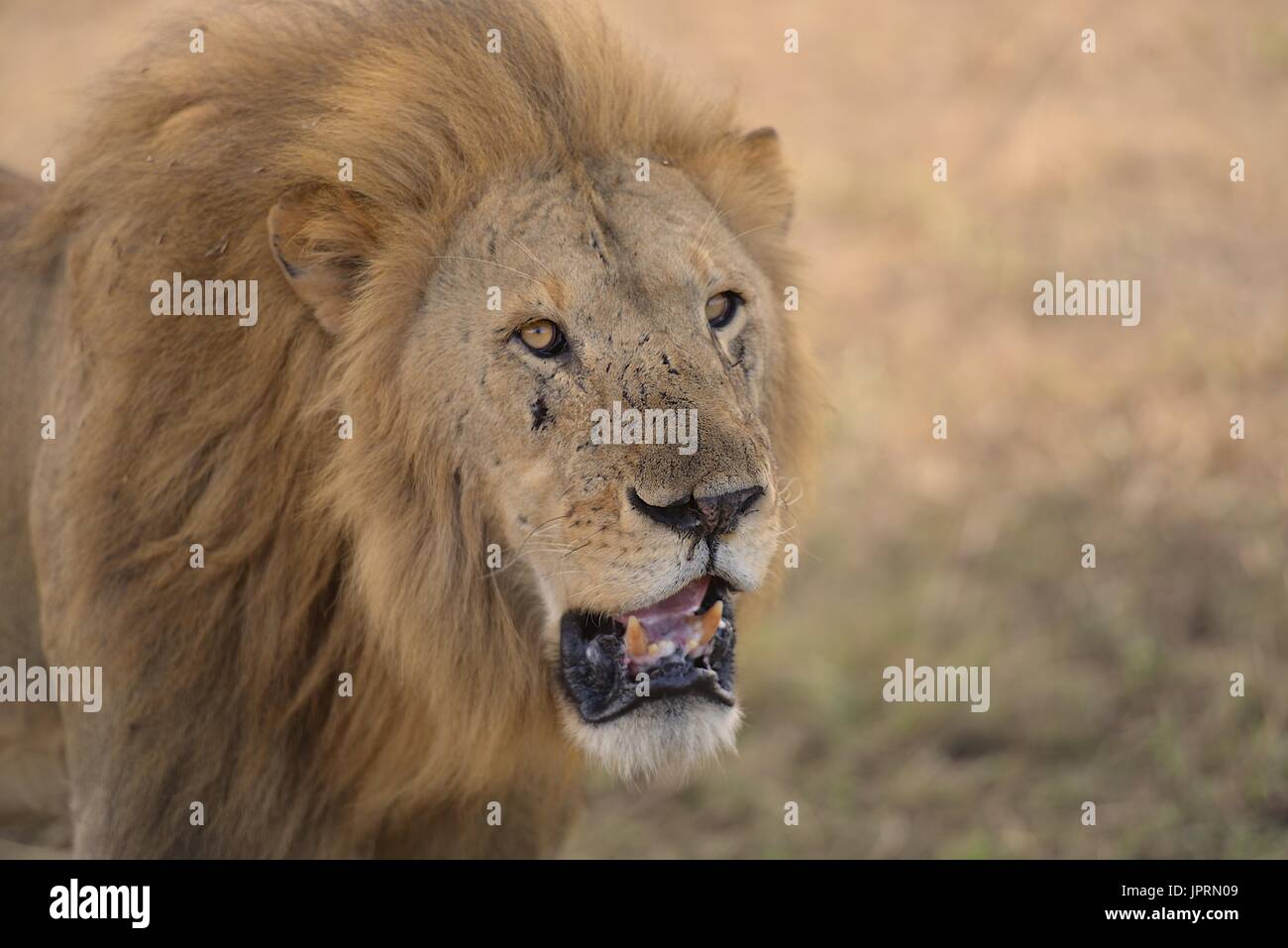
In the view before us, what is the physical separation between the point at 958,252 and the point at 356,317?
18.1 ft

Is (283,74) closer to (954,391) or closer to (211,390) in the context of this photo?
(211,390)

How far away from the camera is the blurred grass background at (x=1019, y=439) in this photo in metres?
5.29

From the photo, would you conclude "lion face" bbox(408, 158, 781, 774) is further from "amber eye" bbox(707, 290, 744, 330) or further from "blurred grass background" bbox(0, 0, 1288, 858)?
"blurred grass background" bbox(0, 0, 1288, 858)

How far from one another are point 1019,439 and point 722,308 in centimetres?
404

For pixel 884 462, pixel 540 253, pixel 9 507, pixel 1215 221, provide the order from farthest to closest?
pixel 1215 221 < pixel 884 462 < pixel 9 507 < pixel 540 253

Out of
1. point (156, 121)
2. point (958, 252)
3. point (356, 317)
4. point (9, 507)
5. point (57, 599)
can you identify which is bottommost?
point (57, 599)

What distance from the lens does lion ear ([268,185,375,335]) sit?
3018 mm

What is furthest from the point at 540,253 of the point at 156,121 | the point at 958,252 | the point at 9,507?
the point at 958,252

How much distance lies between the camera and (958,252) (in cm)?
803

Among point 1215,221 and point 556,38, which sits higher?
point 1215,221
